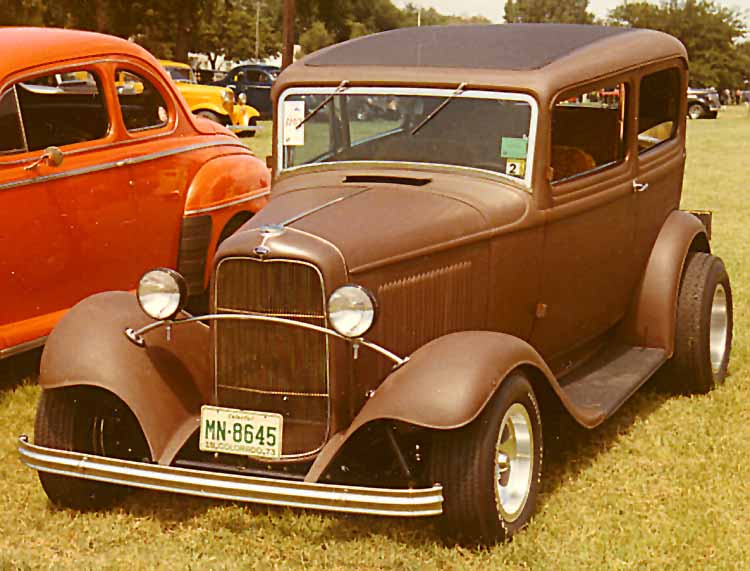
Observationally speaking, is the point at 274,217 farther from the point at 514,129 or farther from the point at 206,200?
the point at 206,200

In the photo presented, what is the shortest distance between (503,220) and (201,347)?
4.65ft

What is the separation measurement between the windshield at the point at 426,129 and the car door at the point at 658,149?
115 centimetres

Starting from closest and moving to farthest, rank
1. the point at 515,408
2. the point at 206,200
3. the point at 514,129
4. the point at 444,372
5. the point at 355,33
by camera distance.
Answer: the point at 444,372 → the point at 515,408 → the point at 514,129 → the point at 206,200 → the point at 355,33

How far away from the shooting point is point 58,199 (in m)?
6.47

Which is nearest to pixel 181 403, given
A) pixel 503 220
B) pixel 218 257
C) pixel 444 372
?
pixel 218 257

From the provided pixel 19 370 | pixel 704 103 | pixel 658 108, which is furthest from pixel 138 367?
pixel 704 103

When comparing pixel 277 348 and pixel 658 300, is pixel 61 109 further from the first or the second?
pixel 658 300

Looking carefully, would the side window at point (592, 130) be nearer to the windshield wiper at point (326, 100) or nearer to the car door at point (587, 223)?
the car door at point (587, 223)

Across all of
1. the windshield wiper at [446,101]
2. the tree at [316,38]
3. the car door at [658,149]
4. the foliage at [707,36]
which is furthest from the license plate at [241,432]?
the tree at [316,38]

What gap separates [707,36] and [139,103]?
284 feet

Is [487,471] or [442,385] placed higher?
[442,385]

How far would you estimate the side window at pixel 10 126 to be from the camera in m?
6.28

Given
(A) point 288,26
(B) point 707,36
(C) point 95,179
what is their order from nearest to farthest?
1. (C) point 95,179
2. (A) point 288,26
3. (B) point 707,36

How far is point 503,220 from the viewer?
16.4 feet
